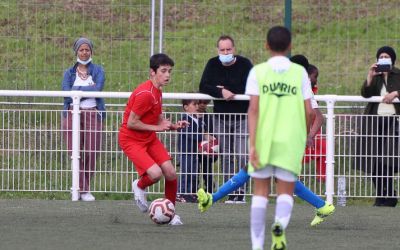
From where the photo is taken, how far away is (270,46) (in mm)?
8820

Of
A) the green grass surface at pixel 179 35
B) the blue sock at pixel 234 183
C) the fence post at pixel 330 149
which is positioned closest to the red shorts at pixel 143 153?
the blue sock at pixel 234 183

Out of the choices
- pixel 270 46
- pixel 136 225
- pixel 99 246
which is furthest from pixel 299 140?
pixel 136 225

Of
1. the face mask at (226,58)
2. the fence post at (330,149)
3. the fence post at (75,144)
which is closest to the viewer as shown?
the face mask at (226,58)

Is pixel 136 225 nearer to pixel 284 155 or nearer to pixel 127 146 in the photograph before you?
pixel 127 146

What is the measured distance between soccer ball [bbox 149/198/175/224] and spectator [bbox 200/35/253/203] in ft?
7.19

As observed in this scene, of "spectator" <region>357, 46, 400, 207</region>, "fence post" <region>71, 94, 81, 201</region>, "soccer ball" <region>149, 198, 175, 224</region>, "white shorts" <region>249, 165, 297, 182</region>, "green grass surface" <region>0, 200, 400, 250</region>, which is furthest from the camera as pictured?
"fence post" <region>71, 94, 81, 201</region>

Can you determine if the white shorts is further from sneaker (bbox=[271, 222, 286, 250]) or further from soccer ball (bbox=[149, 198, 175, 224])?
soccer ball (bbox=[149, 198, 175, 224])

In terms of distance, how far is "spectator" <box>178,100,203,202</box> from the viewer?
13.2 m

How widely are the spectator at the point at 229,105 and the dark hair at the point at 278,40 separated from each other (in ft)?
13.7

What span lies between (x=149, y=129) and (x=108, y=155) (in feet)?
7.49

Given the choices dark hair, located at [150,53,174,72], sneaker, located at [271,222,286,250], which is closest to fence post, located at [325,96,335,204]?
dark hair, located at [150,53,174,72]

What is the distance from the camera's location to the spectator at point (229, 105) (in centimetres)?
1304

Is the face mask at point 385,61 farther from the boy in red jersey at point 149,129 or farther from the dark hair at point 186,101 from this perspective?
the boy in red jersey at point 149,129

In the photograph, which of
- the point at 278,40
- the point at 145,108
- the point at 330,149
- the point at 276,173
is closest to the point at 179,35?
the point at 330,149
